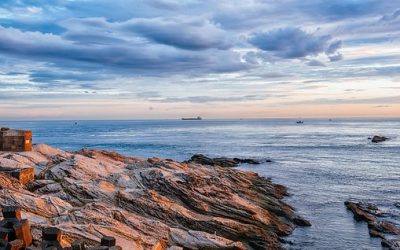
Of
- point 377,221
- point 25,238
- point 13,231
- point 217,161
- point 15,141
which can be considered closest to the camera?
point 13,231

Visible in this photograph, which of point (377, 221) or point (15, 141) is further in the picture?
point (15, 141)

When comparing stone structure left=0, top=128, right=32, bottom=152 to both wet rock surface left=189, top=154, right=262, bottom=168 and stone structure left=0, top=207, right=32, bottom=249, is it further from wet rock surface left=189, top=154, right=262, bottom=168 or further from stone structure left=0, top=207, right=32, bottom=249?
wet rock surface left=189, top=154, right=262, bottom=168

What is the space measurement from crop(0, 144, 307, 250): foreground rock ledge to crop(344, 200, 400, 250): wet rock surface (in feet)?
19.2

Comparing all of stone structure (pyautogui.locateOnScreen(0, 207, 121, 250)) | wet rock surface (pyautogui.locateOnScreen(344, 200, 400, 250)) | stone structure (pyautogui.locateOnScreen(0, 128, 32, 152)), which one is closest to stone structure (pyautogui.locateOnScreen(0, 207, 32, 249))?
stone structure (pyautogui.locateOnScreen(0, 207, 121, 250))

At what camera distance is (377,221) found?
3803 cm

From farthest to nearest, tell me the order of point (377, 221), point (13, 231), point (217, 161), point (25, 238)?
1. point (217, 161)
2. point (377, 221)
3. point (25, 238)
4. point (13, 231)

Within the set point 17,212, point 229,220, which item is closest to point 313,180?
point 229,220

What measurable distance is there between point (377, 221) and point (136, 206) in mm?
22320

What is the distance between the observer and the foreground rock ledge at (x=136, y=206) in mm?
22500

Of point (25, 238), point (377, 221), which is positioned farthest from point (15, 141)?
point (377, 221)

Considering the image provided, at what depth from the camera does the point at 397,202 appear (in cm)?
4741

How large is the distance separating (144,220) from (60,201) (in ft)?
16.2

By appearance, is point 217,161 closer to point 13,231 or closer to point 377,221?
point 377,221

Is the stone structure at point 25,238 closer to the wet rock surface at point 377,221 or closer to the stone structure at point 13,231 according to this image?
the stone structure at point 13,231
